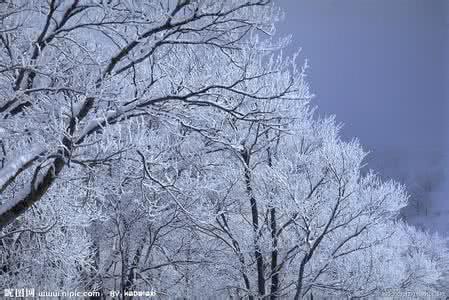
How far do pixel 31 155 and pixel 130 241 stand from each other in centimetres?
642

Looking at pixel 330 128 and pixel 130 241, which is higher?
→ pixel 330 128

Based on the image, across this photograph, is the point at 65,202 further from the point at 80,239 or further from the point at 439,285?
the point at 439,285

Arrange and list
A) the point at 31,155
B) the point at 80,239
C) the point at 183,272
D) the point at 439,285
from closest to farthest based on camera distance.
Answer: the point at 31,155
the point at 80,239
the point at 183,272
the point at 439,285

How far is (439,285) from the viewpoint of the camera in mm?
26266

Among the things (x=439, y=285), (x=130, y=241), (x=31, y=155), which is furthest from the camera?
(x=439, y=285)

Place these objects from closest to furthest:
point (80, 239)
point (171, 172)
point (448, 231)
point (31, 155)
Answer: point (31, 155), point (80, 239), point (171, 172), point (448, 231)

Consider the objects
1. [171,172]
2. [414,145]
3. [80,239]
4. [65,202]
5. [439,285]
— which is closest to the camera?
[65,202]

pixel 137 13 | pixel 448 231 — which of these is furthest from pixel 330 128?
pixel 448 231

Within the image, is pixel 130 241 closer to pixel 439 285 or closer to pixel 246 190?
pixel 246 190

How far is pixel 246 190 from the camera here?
1065 cm

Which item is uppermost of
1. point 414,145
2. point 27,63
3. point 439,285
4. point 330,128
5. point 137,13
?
point 414,145

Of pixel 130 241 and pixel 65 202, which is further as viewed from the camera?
pixel 130 241

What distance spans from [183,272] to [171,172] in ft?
9.33

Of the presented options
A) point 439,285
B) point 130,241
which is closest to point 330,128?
point 130,241
